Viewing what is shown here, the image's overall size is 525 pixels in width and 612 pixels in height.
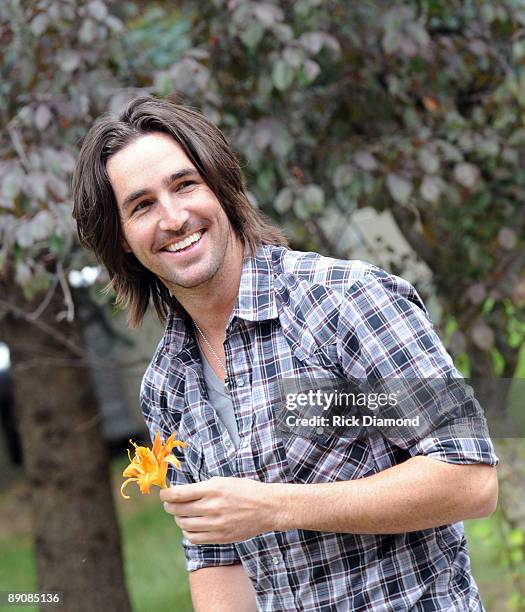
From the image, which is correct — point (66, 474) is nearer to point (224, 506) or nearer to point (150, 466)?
point (150, 466)

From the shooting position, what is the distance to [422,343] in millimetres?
1748

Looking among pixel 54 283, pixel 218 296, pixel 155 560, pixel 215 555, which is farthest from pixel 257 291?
pixel 155 560

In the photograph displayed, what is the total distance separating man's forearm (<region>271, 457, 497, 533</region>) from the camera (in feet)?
5.56

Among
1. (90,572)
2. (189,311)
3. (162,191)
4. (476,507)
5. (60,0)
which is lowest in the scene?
(476,507)

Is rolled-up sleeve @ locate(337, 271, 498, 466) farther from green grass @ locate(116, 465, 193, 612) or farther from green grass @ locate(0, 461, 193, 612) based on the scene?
green grass @ locate(0, 461, 193, 612)

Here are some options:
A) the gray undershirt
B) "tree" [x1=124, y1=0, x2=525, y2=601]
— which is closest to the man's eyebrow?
the gray undershirt

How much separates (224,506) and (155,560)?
456 centimetres

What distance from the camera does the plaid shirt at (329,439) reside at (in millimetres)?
1762

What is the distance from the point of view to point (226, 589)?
2.15 m

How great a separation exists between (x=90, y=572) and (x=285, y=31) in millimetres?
2126

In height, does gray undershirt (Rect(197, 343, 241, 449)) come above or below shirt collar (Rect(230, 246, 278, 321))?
below

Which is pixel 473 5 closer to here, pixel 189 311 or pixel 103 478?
pixel 189 311

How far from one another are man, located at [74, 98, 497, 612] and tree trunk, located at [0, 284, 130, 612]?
174 centimetres

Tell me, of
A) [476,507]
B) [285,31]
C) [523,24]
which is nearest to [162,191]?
[476,507]
